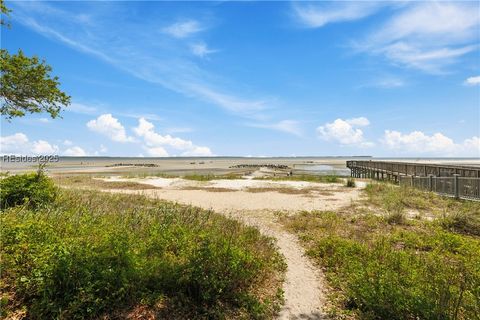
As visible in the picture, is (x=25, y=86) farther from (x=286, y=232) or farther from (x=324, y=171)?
(x=324, y=171)

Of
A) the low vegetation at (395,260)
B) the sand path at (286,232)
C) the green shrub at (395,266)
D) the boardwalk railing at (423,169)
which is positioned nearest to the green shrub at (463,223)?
the low vegetation at (395,260)

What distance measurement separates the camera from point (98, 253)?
535 cm

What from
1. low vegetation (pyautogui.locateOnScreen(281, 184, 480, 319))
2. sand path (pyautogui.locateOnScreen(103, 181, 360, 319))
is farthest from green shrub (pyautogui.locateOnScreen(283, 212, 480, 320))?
sand path (pyautogui.locateOnScreen(103, 181, 360, 319))

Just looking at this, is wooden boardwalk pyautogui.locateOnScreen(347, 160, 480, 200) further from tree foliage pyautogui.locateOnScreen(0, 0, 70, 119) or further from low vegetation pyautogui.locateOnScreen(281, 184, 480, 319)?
tree foliage pyautogui.locateOnScreen(0, 0, 70, 119)

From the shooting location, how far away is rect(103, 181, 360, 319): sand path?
5582 mm

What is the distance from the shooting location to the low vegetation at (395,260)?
4762mm

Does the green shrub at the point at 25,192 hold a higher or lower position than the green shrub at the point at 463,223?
higher

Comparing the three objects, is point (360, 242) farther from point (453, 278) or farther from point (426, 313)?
point (426, 313)

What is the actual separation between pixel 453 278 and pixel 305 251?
12.3 ft

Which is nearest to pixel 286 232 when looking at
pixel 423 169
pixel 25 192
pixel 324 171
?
pixel 25 192

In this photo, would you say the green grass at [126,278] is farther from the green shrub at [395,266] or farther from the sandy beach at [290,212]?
the green shrub at [395,266]

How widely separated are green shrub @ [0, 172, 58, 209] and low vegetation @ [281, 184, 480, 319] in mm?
9365

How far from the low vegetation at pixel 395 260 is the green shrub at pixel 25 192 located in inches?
369

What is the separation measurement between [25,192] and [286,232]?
964 cm
